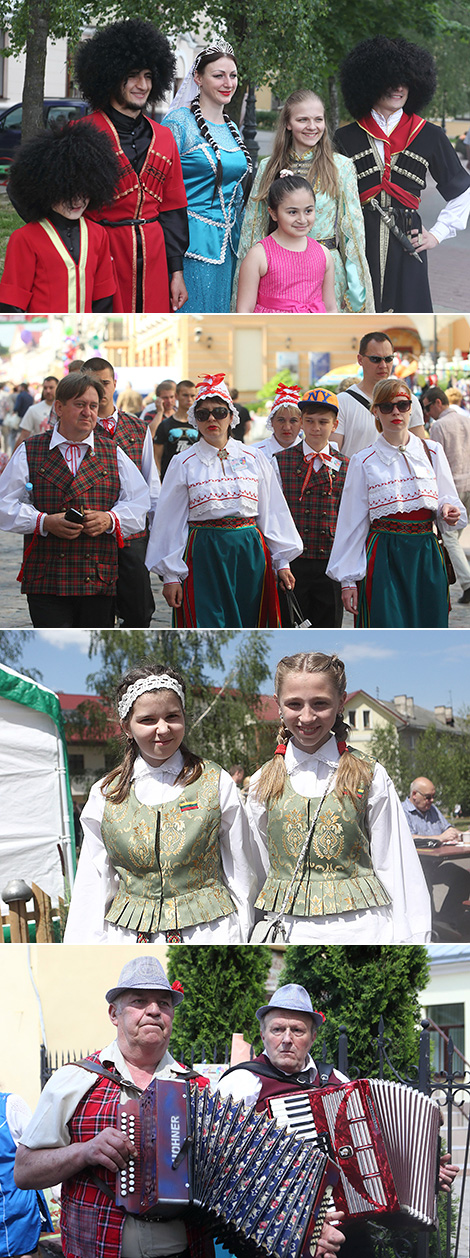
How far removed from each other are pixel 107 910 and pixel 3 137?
32.9ft

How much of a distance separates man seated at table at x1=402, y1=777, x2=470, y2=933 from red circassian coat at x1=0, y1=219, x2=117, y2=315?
221 cm

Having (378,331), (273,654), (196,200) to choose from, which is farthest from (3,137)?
(273,654)

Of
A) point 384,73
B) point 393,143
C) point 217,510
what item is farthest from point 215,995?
point 384,73

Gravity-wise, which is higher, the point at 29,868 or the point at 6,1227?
the point at 29,868

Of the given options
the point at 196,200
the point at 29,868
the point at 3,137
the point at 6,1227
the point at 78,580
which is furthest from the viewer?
the point at 3,137

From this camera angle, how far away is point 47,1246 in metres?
4.18

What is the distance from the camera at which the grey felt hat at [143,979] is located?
128 inches

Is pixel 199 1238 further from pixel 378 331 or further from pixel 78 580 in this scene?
pixel 378 331

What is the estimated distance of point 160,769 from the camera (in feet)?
13.7

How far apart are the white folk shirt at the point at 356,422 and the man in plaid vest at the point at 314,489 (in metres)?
0.03

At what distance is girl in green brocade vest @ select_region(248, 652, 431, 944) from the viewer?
13.7 ft

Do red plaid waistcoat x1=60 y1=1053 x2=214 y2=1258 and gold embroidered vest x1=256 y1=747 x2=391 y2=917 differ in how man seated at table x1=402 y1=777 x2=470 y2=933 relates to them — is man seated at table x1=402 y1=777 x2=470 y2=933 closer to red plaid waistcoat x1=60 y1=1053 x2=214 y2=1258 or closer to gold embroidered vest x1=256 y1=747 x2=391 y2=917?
gold embroidered vest x1=256 y1=747 x2=391 y2=917

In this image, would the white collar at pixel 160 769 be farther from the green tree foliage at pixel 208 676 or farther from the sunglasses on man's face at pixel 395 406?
the sunglasses on man's face at pixel 395 406

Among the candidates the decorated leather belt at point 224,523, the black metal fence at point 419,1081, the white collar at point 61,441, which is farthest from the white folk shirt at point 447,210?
the black metal fence at point 419,1081
